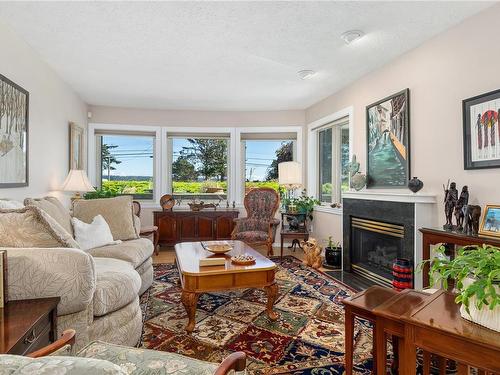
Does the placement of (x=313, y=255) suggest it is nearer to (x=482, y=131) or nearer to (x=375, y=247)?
(x=375, y=247)

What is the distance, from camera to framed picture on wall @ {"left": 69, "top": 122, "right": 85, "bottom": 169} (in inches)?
175

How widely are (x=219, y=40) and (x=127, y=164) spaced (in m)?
3.55

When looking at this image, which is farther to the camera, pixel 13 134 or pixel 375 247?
pixel 375 247

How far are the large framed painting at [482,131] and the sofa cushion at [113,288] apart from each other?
9.33 ft

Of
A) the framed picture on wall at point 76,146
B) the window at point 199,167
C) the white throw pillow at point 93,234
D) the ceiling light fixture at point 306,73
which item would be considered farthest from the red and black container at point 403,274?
the framed picture on wall at point 76,146

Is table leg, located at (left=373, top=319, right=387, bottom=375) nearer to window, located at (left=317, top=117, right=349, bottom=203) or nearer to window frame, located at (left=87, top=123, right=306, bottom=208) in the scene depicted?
window, located at (left=317, top=117, right=349, bottom=203)

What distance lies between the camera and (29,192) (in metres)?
3.26

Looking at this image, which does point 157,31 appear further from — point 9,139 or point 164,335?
point 164,335

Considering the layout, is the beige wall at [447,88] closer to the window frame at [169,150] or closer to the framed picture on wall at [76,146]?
the window frame at [169,150]

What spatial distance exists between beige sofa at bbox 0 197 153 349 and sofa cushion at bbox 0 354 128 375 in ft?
4.11

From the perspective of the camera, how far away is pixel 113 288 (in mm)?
2037

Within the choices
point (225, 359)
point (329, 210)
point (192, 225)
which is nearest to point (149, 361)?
point (225, 359)

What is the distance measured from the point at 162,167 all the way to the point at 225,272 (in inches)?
147

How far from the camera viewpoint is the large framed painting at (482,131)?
2407 mm
